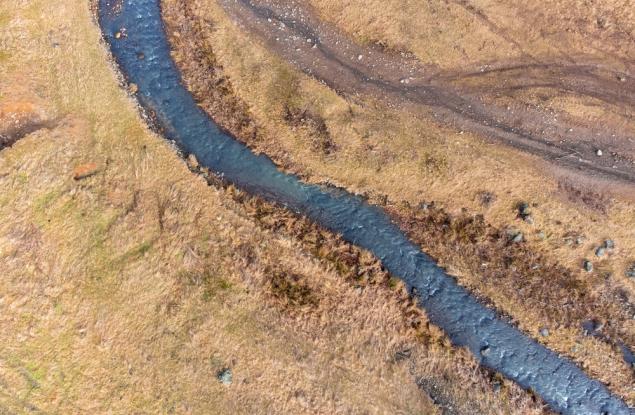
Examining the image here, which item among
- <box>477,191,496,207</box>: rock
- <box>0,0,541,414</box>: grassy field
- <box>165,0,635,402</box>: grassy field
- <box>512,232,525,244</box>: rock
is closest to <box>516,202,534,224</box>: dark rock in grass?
<box>165,0,635,402</box>: grassy field

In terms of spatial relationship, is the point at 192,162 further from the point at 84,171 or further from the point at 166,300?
the point at 166,300

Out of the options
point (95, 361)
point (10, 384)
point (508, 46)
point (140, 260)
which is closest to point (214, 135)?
point (140, 260)

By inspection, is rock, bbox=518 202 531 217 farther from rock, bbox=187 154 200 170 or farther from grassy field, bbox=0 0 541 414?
rock, bbox=187 154 200 170

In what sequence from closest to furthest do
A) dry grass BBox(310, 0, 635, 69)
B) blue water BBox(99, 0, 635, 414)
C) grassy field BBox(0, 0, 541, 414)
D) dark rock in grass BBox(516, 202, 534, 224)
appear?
1. grassy field BBox(0, 0, 541, 414)
2. blue water BBox(99, 0, 635, 414)
3. dark rock in grass BBox(516, 202, 534, 224)
4. dry grass BBox(310, 0, 635, 69)

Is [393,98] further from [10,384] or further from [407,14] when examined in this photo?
[10,384]

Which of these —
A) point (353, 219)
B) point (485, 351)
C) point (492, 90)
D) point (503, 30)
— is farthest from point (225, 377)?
point (503, 30)

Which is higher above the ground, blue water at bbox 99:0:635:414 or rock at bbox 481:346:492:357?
blue water at bbox 99:0:635:414
